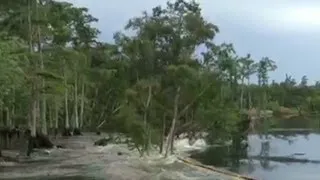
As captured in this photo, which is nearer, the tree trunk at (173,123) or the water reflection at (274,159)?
the water reflection at (274,159)

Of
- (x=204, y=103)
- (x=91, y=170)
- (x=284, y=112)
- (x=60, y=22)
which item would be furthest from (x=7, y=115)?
(x=284, y=112)

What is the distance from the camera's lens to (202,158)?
50.8m

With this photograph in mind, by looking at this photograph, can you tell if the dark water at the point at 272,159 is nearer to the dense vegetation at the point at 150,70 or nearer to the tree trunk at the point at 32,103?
the dense vegetation at the point at 150,70

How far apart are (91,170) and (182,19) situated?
13603 millimetres

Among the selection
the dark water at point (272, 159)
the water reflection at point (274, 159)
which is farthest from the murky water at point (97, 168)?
the water reflection at point (274, 159)

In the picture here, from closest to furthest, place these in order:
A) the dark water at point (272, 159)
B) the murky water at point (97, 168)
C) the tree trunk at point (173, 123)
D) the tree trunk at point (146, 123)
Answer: the murky water at point (97, 168) < the dark water at point (272, 159) < the tree trunk at point (146, 123) < the tree trunk at point (173, 123)

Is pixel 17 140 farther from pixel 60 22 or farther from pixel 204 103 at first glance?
pixel 204 103

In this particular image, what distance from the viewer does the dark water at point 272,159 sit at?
134 feet

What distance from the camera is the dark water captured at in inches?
1613

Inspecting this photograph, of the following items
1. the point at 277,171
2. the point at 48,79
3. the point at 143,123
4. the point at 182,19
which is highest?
the point at 182,19

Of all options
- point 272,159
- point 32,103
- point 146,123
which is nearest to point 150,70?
point 146,123

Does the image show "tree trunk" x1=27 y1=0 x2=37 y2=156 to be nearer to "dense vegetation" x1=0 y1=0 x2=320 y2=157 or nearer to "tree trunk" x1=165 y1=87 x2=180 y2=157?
"dense vegetation" x1=0 y1=0 x2=320 y2=157

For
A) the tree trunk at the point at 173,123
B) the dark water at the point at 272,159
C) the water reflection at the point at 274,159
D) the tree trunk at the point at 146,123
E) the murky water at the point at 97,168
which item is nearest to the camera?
the murky water at the point at 97,168

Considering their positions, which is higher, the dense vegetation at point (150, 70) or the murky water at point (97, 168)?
the dense vegetation at point (150, 70)
